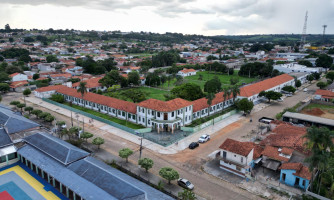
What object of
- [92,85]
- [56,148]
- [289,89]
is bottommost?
[56,148]

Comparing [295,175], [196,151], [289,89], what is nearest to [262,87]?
[289,89]

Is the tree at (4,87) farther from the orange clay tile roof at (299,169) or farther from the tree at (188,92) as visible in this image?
the orange clay tile roof at (299,169)

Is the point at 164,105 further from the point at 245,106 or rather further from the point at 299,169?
the point at 299,169

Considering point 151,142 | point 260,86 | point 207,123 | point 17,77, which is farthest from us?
point 17,77

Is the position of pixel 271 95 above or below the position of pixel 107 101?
above

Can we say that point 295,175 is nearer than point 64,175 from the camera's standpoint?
No

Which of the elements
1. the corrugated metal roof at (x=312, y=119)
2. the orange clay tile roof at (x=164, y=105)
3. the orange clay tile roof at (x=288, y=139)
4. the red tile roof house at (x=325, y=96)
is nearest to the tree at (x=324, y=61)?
the red tile roof house at (x=325, y=96)
